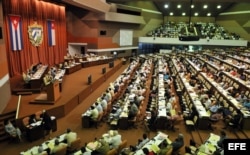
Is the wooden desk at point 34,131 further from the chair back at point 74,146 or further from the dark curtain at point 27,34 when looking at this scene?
the dark curtain at point 27,34

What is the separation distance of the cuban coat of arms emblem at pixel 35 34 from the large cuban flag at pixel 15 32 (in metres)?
1.25

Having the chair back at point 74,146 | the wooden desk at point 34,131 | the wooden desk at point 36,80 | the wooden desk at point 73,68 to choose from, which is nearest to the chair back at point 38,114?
the wooden desk at point 34,131

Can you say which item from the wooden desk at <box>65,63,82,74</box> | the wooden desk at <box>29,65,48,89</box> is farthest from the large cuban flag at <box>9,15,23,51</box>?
the wooden desk at <box>65,63,82,74</box>

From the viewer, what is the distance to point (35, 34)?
17000 millimetres

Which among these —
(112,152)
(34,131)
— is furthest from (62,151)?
(34,131)

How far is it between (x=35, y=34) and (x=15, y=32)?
2518mm

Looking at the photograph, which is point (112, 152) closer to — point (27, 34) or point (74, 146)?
point (74, 146)

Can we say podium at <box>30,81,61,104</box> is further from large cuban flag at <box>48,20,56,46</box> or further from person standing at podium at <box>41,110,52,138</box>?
large cuban flag at <box>48,20,56,46</box>

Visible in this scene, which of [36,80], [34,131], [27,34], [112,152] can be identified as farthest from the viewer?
[27,34]

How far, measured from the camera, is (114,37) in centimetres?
2980

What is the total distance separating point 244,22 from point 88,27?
2120cm

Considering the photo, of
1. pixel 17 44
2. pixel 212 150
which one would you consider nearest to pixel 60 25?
pixel 17 44

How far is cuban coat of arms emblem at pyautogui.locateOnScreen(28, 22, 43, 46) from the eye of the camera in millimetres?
16438

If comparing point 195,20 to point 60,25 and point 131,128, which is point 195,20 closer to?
point 60,25
